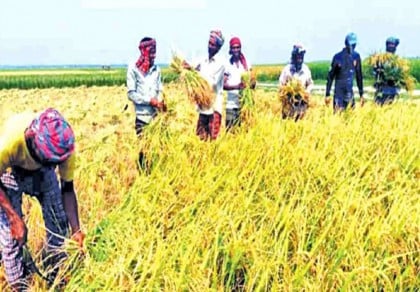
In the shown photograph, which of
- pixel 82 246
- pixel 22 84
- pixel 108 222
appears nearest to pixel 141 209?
pixel 108 222

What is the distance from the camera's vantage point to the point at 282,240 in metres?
3.13

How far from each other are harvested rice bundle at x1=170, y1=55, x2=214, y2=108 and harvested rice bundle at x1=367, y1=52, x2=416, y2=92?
2.59 metres

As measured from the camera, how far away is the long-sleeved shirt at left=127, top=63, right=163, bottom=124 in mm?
5559

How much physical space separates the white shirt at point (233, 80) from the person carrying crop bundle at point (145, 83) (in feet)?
3.13

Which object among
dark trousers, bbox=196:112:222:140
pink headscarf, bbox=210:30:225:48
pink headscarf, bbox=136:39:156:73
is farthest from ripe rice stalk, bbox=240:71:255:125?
pink headscarf, bbox=136:39:156:73

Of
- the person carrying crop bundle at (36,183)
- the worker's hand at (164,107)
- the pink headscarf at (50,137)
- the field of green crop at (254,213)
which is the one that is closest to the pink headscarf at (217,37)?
the worker's hand at (164,107)

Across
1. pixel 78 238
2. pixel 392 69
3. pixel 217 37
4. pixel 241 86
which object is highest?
pixel 217 37

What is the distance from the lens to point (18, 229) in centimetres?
328

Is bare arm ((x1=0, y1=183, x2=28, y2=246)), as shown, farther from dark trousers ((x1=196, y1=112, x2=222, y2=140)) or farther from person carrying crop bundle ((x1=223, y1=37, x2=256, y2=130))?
person carrying crop bundle ((x1=223, y1=37, x2=256, y2=130))

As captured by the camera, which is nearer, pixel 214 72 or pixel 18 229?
pixel 18 229

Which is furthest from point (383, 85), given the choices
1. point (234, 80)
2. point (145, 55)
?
point (145, 55)

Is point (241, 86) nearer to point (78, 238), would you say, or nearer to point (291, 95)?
point (291, 95)

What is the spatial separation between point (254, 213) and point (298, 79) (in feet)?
11.6

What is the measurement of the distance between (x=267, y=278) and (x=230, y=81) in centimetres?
370
